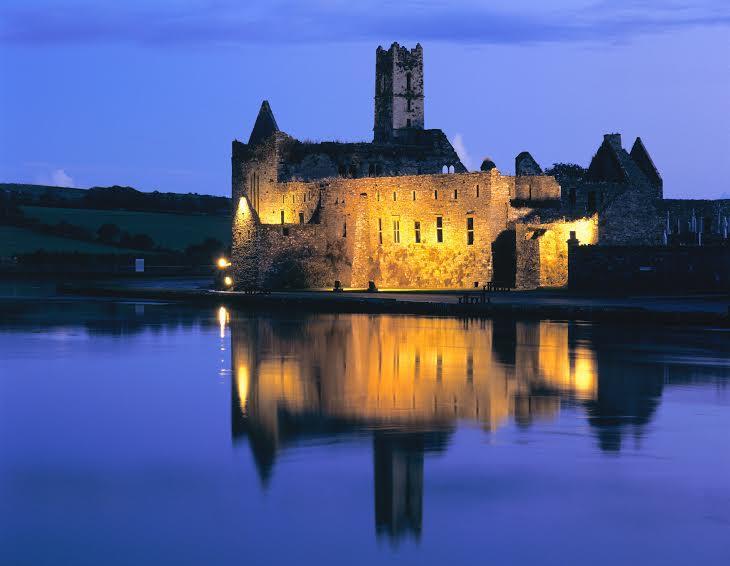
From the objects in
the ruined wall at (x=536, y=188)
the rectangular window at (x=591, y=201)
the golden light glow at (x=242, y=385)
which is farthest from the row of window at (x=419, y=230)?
the golden light glow at (x=242, y=385)

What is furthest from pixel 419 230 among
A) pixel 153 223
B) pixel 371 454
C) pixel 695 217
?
pixel 153 223

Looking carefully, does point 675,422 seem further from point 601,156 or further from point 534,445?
point 601,156

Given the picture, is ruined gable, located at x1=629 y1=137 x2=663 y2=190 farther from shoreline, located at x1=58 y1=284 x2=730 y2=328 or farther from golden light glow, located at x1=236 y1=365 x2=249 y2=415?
golden light glow, located at x1=236 y1=365 x2=249 y2=415

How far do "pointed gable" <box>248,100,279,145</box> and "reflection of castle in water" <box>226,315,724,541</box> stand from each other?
877 inches

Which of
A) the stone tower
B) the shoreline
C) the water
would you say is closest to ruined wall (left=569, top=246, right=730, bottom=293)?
the shoreline

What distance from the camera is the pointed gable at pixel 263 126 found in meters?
60.3

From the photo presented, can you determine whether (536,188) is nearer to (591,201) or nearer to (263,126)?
(591,201)

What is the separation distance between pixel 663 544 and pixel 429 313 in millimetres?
29865

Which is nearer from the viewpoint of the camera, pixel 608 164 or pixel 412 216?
pixel 412 216

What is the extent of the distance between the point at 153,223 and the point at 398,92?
5440cm

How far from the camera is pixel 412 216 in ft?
175

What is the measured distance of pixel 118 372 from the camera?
29547mm

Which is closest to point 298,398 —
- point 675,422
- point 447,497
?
point 675,422

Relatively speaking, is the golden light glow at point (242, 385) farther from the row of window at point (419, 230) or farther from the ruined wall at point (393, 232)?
the ruined wall at point (393, 232)
